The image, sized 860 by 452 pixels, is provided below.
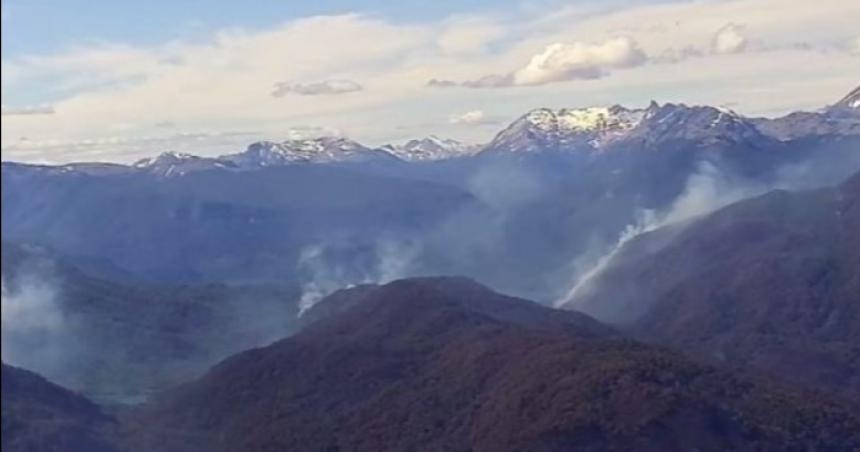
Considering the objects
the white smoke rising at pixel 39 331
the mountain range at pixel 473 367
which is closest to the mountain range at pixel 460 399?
the mountain range at pixel 473 367

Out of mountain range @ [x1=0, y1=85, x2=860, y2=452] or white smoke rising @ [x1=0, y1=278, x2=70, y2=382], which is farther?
white smoke rising @ [x1=0, y1=278, x2=70, y2=382]

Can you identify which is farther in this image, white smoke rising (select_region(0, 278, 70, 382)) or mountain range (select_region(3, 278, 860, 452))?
white smoke rising (select_region(0, 278, 70, 382))

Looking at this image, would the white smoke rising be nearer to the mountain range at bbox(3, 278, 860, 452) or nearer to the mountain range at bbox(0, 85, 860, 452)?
the mountain range at bbox(0, 85, 860, 452)

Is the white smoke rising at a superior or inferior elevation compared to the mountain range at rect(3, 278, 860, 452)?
inferior

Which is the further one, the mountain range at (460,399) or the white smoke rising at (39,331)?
the white smoke rising at (39,331)

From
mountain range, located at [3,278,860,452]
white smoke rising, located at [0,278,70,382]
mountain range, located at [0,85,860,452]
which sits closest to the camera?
mountain range, located at [3,278,860,452]

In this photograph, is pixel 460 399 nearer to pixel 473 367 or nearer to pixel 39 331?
pixel 473 367

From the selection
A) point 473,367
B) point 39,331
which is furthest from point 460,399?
point 39,331

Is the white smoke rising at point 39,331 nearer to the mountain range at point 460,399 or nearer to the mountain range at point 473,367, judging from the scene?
the mountain range at point 473,367

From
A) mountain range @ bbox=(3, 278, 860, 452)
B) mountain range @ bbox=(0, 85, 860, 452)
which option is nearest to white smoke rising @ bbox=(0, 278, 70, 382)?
mountain range @ bbox=(0, 85, 860, 452)

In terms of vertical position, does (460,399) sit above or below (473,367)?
below

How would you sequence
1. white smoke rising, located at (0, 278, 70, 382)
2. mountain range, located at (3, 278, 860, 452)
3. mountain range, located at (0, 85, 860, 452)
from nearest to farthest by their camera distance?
mountain range, located at (3, 278, 860, 452)
mountain range, located at (0, 85, 860, 452)
white smoke rising, located at (0, 278, 70, 382)

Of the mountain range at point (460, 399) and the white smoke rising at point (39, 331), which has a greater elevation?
the mountain range at point (460, 399)
